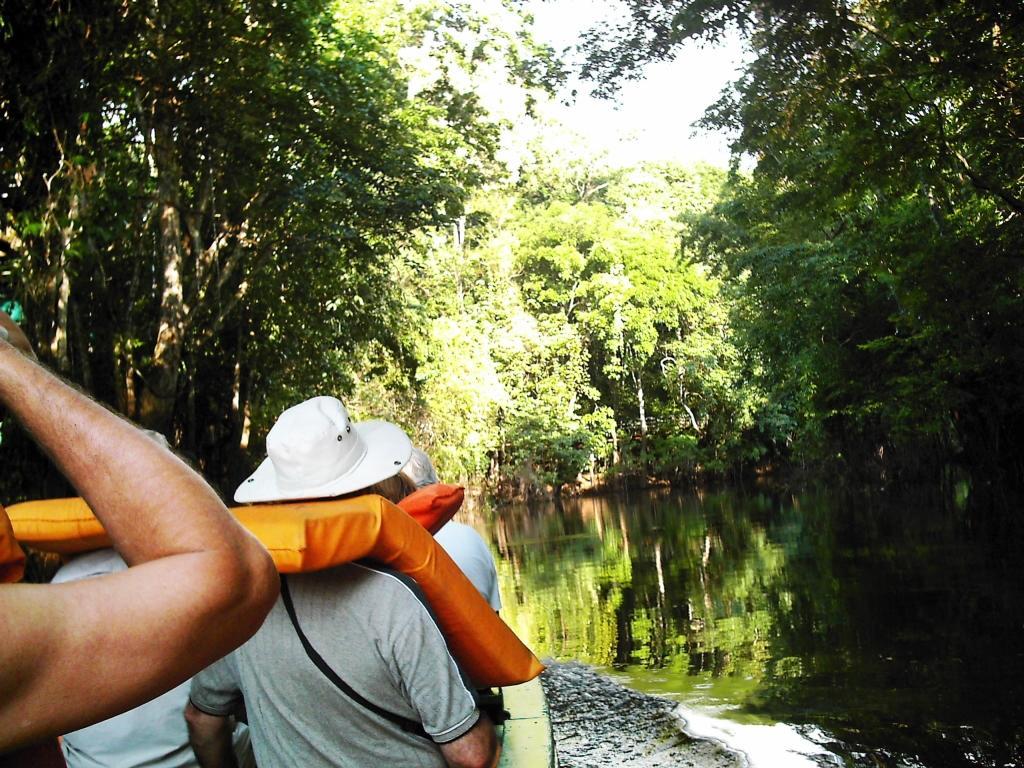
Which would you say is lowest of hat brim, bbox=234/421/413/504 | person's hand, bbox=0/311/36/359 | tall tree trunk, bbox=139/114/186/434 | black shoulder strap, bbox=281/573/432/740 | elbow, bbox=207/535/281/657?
black shoulder strap, bbox=281/573/432/740

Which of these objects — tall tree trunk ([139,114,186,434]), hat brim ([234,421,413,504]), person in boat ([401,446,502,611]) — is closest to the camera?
hat brim ([234,421,413,504])

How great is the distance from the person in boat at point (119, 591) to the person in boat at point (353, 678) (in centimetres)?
122

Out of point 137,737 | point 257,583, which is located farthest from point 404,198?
point 257,583

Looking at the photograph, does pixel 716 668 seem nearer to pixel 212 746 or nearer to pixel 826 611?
pixel 826 611

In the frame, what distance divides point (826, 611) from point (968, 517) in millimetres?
7804

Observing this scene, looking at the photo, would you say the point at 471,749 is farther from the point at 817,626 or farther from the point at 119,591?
the point at 817,626

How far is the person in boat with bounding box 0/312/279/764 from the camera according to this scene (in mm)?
797

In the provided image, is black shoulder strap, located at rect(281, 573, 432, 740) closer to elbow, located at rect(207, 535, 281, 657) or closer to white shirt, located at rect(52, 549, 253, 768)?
white shirt, located at rect(52, 549, 253, 768)

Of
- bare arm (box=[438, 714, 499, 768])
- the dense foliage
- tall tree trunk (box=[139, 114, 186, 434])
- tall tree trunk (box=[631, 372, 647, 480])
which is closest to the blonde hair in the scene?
bare arm (box=[438, 714, 499, 768])

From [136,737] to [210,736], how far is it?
337 millimetres

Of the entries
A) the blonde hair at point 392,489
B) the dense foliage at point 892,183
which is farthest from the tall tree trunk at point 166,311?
the blonde hair at point 392,489

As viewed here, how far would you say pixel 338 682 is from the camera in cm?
210

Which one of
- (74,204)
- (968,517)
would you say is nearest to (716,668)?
(74,204)

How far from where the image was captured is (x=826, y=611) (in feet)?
33.6
